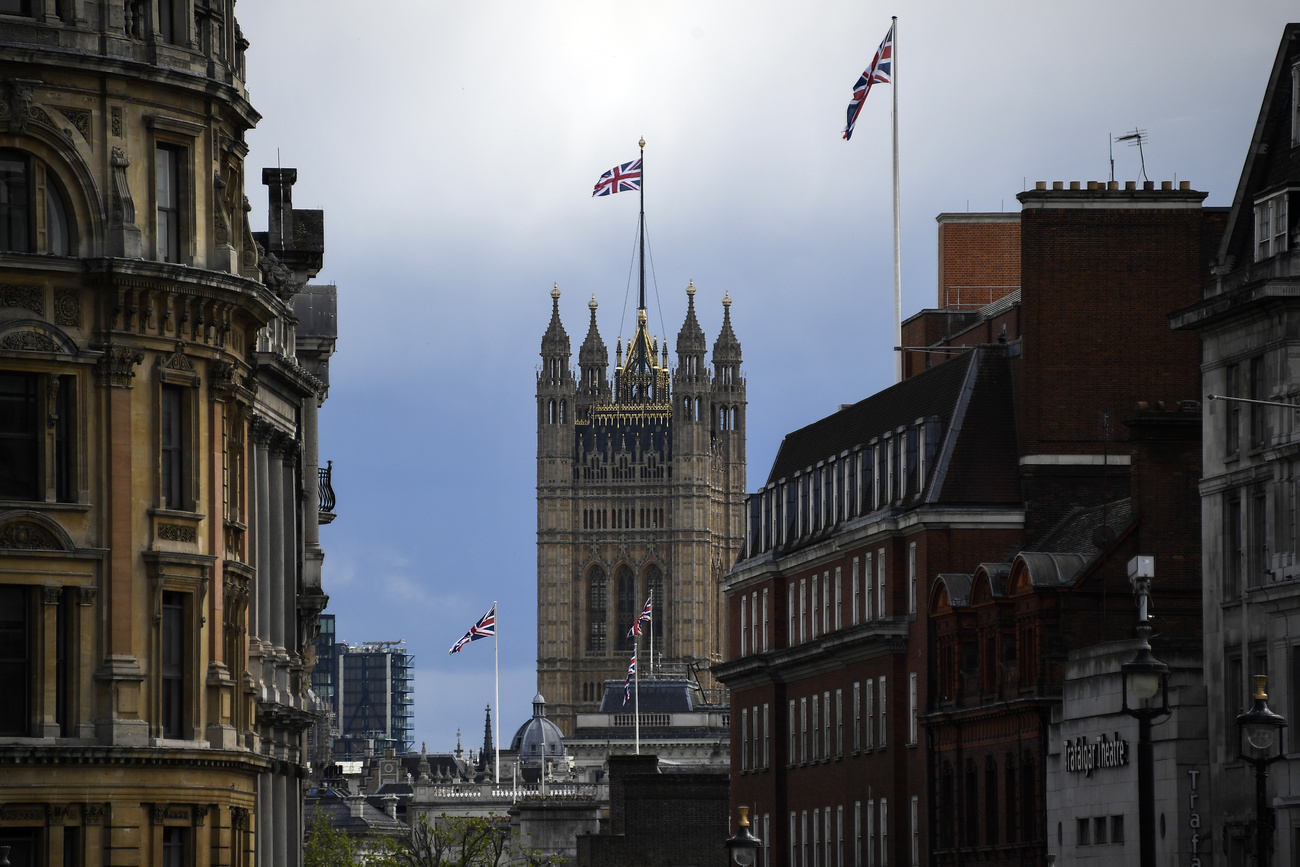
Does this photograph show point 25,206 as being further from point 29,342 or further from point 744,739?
point 744,739

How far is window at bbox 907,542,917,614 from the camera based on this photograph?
3878 inches

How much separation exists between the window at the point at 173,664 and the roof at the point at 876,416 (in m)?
46.8

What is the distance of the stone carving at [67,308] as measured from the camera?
54719 millimetres

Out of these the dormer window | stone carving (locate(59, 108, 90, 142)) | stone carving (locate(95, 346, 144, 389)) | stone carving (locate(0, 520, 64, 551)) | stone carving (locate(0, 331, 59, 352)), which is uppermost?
the dormer window

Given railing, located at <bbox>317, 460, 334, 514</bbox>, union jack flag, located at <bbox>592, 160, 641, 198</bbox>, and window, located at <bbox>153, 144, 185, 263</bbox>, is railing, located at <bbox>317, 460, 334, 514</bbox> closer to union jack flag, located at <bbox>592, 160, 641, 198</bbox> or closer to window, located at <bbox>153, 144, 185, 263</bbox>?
window, located at <bbox>153, 144, 185, 263</bbox>

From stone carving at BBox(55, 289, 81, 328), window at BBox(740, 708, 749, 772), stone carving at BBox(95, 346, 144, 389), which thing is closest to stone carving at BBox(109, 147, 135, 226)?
stone carving at BBox(55, 289, 81, 328)

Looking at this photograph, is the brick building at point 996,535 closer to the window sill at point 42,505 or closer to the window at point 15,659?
the window sill at point 42,505

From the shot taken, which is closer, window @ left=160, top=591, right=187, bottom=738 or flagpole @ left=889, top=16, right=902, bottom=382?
window @ left=160, top=591, right=187, bottom=738

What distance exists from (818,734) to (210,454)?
182ft

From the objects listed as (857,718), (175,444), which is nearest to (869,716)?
(857,718)

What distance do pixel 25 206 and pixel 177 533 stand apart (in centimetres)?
627

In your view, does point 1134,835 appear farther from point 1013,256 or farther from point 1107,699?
point 1013,256

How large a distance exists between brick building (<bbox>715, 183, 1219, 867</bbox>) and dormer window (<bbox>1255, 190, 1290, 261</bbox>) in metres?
11.6

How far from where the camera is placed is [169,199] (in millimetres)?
56750
